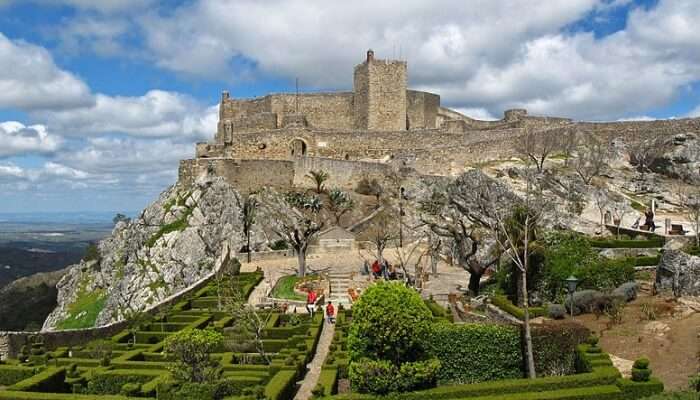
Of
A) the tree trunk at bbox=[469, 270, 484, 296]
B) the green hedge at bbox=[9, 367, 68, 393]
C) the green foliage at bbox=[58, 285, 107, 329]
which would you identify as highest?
the tree trunk at bbox=[469, 270, 484, 296]

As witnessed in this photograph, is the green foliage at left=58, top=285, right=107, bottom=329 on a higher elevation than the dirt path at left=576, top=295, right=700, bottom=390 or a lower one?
lower

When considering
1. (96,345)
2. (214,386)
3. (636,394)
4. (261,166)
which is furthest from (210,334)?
(261,166)

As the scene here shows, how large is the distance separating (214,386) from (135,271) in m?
28.3

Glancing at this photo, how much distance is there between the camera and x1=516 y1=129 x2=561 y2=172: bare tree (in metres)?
50.8

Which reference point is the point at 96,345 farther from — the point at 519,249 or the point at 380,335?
the point at 519,249

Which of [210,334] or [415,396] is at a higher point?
[210,334]

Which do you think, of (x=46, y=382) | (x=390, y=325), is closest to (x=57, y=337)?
(x=46, y=382)

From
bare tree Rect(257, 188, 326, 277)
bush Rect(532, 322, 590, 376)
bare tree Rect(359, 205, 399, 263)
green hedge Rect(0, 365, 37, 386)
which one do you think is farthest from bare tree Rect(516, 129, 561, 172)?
green hedge Rect(0, 365, 37, 386)

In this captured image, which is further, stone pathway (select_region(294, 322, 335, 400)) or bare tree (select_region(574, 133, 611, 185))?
bare tree (select_region(574, 133, 611, 185))

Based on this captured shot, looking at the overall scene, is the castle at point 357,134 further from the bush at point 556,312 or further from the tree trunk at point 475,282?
the bush at point 556,312

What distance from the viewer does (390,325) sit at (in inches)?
579

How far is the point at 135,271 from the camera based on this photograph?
40781 mm

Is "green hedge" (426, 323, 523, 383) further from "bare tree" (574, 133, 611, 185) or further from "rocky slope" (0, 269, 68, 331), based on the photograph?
"rocky slope" (0, 269, 68, 331)

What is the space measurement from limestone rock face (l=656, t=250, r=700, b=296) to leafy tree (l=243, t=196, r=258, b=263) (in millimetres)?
25727
